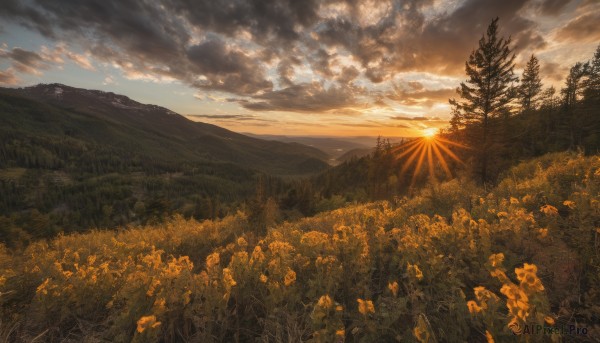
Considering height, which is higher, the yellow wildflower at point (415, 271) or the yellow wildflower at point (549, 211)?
the yellow wildflower at point (549, 211)

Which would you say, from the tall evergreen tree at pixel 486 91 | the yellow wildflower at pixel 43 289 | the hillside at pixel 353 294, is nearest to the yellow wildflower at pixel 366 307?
the hillside at pixel 353 294

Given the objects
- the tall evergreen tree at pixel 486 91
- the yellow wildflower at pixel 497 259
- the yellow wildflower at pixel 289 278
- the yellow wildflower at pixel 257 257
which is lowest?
→ the yellow wildflower at pixel 257 257

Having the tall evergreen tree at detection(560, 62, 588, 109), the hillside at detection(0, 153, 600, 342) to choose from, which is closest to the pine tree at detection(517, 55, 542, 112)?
the tall evergreen tree at detection(560, 62, 588, 109)

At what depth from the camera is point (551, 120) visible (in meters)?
35.1

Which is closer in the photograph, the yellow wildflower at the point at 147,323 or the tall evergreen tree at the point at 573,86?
the yellow wildflower at the point at 147,323

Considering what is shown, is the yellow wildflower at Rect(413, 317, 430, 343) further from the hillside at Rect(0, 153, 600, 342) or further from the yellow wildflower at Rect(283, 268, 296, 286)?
the yellow wildflower at Rect(283, 268, 296, 286)

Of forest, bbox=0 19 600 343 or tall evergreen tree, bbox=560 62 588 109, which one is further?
tall evergreen tree, bbox=560 62 588 109

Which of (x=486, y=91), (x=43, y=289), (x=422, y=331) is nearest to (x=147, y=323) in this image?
(x=43, y=289)

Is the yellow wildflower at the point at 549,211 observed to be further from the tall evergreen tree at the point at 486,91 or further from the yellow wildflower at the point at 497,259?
the tall evergreen tree at the point at 486,91

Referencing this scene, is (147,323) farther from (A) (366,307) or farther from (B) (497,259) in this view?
(B) (497,259)

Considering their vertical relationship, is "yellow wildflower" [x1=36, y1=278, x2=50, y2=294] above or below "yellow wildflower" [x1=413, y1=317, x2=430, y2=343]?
below

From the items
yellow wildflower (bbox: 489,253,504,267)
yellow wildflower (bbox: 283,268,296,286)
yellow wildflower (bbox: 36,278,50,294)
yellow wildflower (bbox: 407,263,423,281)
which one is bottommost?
yellow wildflower (bbox: 36,278,50,294)

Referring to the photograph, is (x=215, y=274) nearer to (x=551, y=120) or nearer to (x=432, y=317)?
(x=432, y=317)

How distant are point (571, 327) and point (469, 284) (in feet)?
3.76
